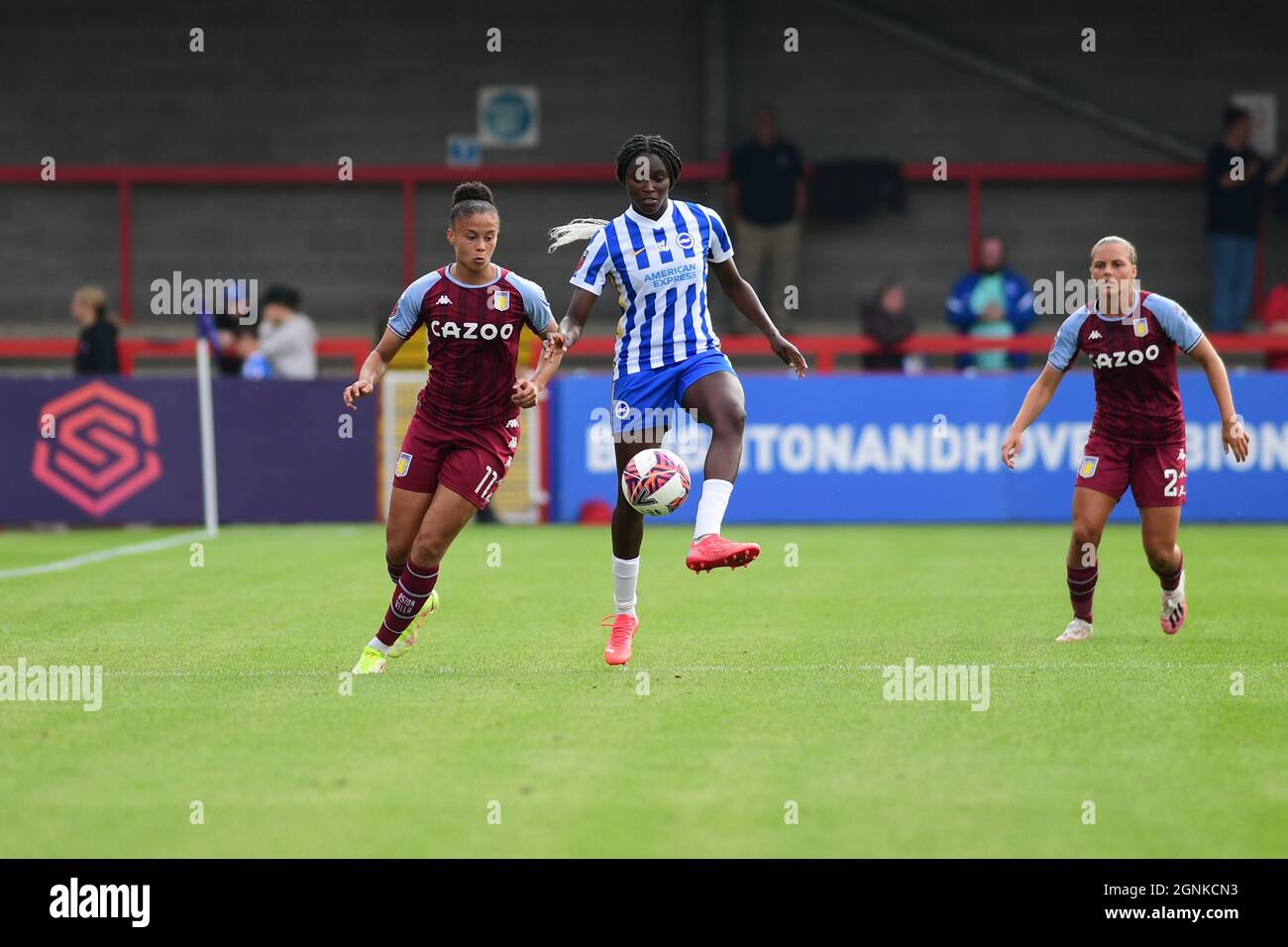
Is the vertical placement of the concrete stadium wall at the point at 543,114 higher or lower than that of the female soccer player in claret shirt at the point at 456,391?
higher

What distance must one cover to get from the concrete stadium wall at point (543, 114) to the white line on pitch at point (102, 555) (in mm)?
8884

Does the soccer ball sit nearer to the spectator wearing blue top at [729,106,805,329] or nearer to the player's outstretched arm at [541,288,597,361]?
the player's outstretched arm at [541,288,597,361]

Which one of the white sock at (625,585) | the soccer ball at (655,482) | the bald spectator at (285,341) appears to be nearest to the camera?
the soccer ball at (655,482)

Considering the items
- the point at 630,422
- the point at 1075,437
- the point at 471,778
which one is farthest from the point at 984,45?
the point at 471,778

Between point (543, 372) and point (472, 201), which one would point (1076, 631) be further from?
point (472, 201)

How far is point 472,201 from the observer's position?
8.31m

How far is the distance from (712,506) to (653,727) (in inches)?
60.8

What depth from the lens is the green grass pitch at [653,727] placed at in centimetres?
525

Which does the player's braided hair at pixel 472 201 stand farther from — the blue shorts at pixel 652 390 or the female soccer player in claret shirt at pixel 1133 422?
the female soccer player in claret shirt at pixel 1133 422

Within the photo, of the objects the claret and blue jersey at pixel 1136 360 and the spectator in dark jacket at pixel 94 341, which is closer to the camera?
the claret and blue jersey at pixel 1136 360

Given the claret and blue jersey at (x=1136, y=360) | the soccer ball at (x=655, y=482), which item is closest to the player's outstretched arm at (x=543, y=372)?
the soccer ball at (x=655, y=482)

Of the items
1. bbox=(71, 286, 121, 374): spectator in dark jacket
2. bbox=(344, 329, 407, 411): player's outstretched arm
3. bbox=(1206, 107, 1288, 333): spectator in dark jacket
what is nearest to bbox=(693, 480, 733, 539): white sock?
bbox=(344, 329, 407, 411): player's outstretched arm

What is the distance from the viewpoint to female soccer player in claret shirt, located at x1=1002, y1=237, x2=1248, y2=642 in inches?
369

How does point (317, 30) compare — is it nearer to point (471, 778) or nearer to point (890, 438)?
point (890, 438)
